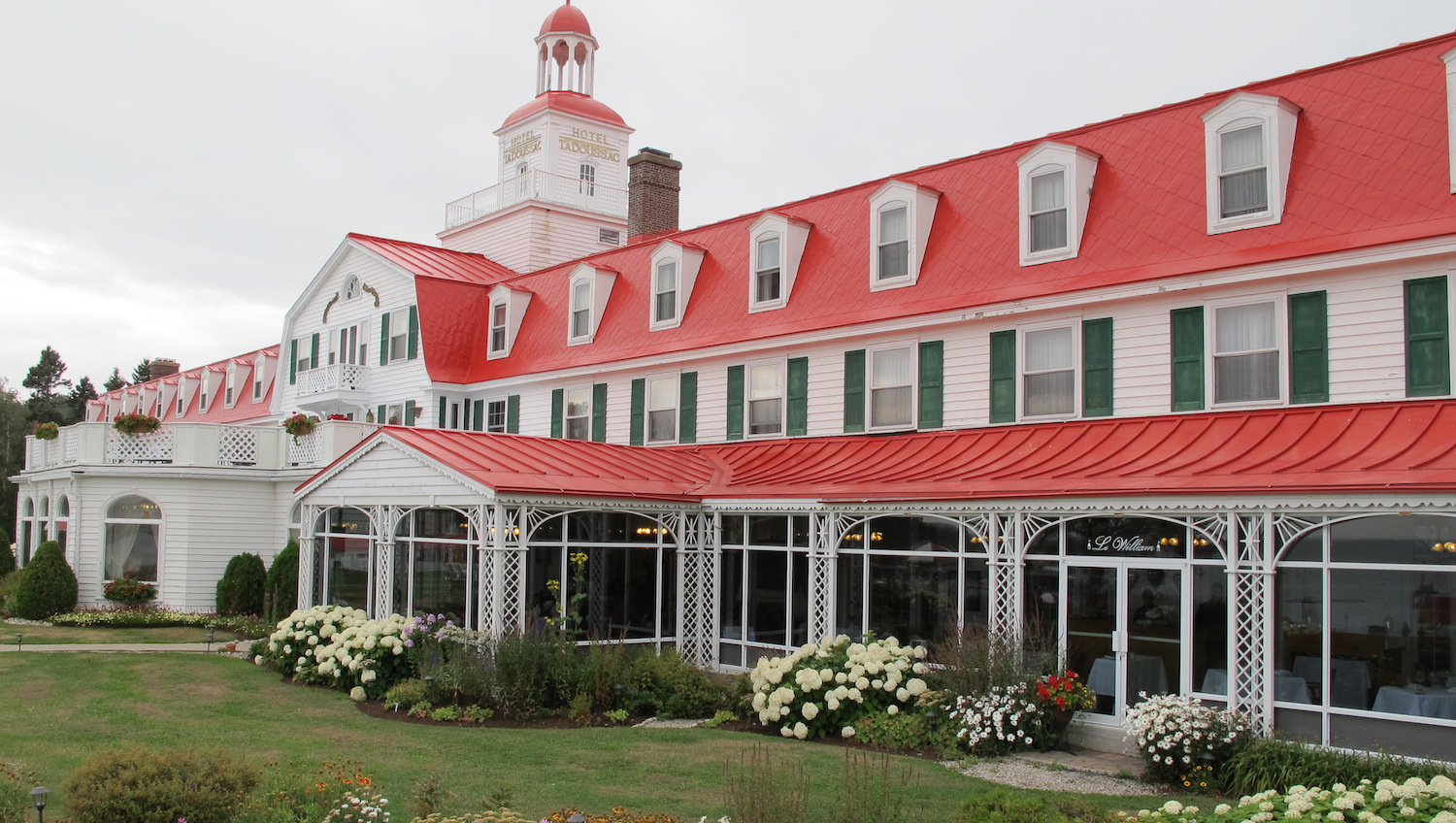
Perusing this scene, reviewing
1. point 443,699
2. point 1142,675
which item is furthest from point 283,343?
point 1142,675

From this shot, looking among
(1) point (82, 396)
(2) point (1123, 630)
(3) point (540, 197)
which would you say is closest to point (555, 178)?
(3) point (540, 197)

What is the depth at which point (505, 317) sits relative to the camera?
1180 inches

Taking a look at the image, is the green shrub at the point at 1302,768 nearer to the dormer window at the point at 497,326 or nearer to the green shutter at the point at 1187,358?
the green shutter at the point at 1187,358

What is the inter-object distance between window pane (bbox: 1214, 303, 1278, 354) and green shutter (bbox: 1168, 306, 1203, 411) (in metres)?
0.30

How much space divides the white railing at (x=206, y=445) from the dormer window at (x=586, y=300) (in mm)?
6042

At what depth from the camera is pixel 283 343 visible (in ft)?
118

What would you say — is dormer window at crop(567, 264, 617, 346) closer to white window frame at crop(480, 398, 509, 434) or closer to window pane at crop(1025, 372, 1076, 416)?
white window frame at crop(480, 398, 509, 434)

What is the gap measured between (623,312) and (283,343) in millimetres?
14450

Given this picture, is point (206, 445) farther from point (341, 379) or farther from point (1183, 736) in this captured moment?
point (1183, 736)

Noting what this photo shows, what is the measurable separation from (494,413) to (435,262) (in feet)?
19.2

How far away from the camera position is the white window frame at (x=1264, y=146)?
16.2m

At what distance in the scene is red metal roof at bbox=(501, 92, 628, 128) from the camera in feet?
125

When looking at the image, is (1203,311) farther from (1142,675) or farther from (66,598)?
(66,598)

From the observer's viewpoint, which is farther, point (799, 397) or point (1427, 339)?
point (799, 397)
